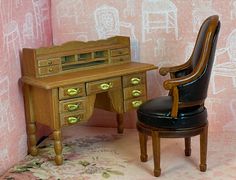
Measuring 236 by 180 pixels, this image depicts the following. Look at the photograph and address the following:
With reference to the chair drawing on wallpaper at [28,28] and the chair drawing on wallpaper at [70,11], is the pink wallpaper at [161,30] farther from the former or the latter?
the chair drawing on wallpaper at [28,28]

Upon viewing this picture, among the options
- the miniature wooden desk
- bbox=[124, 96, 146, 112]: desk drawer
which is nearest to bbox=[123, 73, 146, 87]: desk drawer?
the miniature wooden desk

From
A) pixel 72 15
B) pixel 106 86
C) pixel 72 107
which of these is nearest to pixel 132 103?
pixel 106 86

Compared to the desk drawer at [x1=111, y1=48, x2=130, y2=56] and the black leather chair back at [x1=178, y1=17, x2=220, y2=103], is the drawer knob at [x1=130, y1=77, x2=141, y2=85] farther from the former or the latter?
the black leather chair back at [x1=178, y1=17, x2=220, y2=103]

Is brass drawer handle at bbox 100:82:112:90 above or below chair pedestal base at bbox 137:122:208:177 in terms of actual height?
above

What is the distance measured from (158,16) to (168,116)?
1.18m

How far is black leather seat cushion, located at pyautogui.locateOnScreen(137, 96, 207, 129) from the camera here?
2.76 m

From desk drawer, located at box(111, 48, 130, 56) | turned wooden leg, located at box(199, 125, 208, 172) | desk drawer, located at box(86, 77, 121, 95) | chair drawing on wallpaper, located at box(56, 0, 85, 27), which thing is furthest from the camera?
chair drawing on wallpaper, located at box(56, 0, 85, 27)

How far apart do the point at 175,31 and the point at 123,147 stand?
1.08m

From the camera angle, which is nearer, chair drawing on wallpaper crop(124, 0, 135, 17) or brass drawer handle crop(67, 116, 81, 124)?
brass drawer handle crop(67, 116, 81, 124)

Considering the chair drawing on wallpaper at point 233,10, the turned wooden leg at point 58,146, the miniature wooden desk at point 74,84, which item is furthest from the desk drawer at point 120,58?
the chair drawing on wallpaper at point 233,10

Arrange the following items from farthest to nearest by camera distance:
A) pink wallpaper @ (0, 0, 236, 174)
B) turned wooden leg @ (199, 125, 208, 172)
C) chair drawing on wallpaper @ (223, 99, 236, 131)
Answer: chair drawing on wallpaper @ (223, 99, 236, 131)
pink wallpaper @ (0, 0, 236, 174)
turned wooden leg @ (199, 125, 208, 172)

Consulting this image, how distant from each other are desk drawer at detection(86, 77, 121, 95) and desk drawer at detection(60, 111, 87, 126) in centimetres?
17

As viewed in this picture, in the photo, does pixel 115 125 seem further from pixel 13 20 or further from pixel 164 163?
pixel 13 20

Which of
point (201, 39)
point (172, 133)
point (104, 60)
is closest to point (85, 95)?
point (104, 60)
